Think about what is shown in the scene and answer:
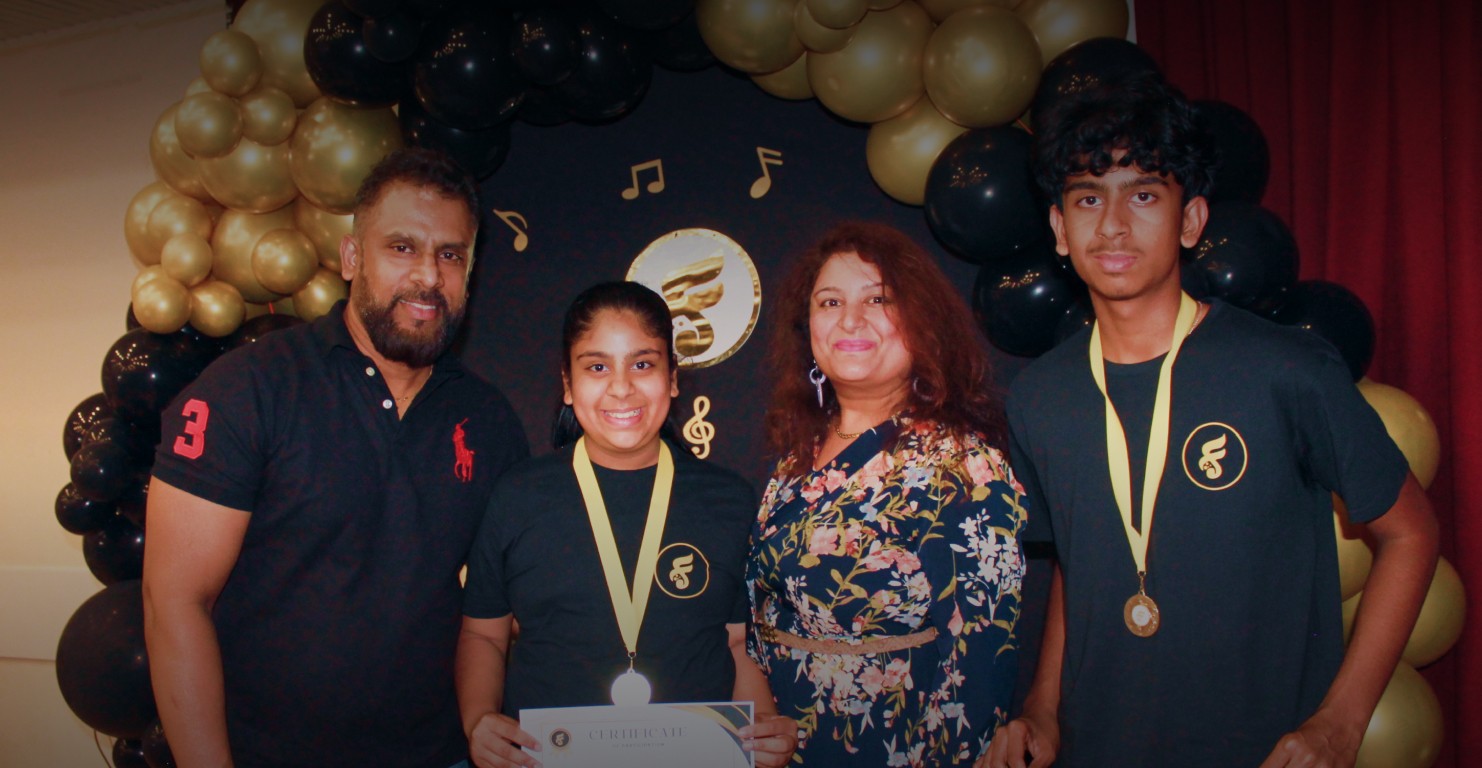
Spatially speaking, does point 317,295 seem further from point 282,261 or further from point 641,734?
point 641,734

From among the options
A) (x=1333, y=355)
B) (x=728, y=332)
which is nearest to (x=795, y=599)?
(x=1333, y=355)

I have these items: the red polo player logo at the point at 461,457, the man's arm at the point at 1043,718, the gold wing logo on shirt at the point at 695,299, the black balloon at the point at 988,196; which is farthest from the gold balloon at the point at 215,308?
the man's arm at the point at 1043,718

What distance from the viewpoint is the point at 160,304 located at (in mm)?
3438

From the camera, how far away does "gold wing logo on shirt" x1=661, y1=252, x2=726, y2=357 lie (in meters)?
3.51

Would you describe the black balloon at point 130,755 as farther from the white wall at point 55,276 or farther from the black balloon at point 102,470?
the white wall at point 55,276

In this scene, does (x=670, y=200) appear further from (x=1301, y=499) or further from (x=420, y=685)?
(x=1301, y=499)

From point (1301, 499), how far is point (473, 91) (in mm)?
2739

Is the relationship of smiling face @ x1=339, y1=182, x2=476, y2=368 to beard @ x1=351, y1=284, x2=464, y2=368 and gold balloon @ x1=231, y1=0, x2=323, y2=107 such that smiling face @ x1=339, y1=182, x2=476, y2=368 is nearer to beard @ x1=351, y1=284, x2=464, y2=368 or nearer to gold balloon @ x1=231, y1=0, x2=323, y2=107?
beard @ x1=351, y1=284, x2=464, y2=368

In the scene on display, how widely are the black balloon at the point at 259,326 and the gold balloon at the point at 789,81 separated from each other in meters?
2.14

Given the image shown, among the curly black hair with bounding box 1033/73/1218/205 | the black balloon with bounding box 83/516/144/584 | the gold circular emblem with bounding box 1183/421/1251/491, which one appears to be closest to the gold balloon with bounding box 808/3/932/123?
the curly black hair with bounding box 1033/73/1218/205

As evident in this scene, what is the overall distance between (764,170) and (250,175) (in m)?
2.03

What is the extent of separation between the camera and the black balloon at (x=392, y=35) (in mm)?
2967

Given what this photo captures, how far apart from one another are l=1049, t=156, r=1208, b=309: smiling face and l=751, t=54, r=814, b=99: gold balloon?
5.11 ft

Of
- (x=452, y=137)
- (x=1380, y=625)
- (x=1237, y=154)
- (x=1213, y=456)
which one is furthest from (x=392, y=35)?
(x=1380, y=625)
